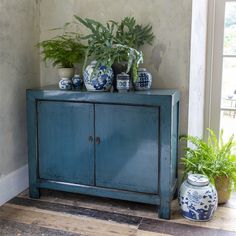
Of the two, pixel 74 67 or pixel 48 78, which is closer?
pixel 74 67

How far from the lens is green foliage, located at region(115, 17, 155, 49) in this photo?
2365 millimetres

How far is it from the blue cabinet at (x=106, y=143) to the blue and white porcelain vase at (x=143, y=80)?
0.09 m

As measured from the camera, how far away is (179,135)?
249cm

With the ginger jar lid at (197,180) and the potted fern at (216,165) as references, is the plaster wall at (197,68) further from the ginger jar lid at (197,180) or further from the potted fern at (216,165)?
the ginger jar lid at (197,180)

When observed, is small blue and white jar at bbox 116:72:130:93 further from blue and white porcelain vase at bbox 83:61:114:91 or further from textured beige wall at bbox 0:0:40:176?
textured beige wall at bbox 0:0:40:176

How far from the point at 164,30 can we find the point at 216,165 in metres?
1.01

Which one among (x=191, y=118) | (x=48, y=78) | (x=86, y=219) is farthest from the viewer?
(x=48, y=78)

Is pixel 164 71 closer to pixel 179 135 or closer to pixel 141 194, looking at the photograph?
pixel 179 135

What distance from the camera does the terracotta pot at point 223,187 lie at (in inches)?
93.4

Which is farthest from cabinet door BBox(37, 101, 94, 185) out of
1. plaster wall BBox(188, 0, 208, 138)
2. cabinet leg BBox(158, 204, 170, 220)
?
plaster wall BBox(188, 0, 208, 138)

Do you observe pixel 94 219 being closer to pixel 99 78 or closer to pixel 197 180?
pixel 197 180

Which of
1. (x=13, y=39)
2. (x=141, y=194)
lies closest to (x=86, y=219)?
(x=141, y=194)

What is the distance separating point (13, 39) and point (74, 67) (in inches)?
18.8

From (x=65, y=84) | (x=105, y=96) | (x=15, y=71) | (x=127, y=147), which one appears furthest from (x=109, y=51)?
(x=15, y=71)
